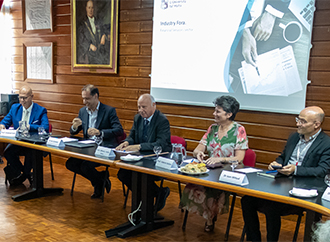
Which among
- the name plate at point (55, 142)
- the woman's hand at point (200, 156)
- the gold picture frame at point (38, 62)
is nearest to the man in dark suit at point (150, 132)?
the woman's hand at point (200, 156)

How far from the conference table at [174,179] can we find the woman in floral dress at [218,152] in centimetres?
34

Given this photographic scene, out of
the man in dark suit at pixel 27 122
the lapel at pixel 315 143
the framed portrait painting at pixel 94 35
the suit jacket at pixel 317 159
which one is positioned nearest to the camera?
the suit jacket at pixel 317 159

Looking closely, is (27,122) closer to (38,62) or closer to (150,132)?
(150,132)

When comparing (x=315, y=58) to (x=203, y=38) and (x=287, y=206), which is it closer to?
(x=203, y=38)

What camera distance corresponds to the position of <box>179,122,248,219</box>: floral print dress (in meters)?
3.24

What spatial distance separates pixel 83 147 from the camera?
143 inches

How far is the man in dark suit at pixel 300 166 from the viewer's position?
2770 millimetres

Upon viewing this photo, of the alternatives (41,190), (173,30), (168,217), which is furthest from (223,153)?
(41,190)

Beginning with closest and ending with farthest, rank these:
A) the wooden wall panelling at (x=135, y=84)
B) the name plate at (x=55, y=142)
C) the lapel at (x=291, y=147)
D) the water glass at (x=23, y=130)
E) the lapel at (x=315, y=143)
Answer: the lapel at (x=315, y=143) < the lapel at (x=291, y=147) < the name plate at (x=55, y=142) < the wooden wall panelling at (x=135, y=84) < the water glass at (x=23, y=130)

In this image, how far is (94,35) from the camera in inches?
221

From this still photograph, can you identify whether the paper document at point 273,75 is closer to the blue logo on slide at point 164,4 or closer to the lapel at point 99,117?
the blue logo on slide at point 164,4

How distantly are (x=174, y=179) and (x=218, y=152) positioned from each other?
0.65 m

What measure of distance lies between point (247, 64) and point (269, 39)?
368 millimetres

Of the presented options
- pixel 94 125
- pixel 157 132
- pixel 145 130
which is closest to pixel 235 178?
pixel 157 132
